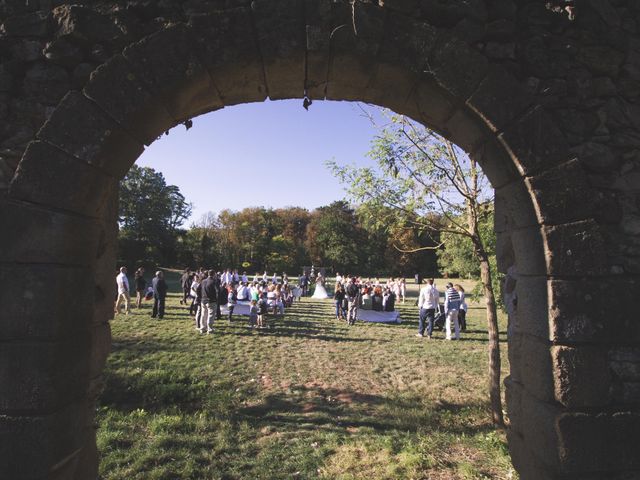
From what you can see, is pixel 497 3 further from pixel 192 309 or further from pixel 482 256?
pixel 192 309

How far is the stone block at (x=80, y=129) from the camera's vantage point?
2803 mm

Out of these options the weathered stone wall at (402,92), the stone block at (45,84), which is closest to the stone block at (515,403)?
the weathered stone wall at (402,92)

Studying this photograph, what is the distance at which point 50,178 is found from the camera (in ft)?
9.07

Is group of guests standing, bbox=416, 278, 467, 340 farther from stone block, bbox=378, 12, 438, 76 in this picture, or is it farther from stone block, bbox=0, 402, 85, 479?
stone block, bbox=0, 402, 85, 479

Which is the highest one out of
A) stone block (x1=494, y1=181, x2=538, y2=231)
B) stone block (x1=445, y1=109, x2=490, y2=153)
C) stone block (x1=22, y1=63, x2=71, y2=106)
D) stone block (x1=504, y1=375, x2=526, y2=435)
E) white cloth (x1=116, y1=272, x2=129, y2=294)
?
stone block (x1=22, y1=63, x2=71, y2=106)

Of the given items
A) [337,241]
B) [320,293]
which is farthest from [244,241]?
[320,293]

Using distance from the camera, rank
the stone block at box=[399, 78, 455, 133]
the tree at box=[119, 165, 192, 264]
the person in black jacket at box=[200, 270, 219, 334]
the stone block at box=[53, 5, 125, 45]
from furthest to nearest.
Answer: the tree at box=[119, 165, 192, 264], the person in black jacket at box=[200, 270, 219, 334], the stone block at box=[399, 78, 455, 133], the stone block at box=[53, 5, 125, 45]

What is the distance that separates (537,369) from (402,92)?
8.08ft

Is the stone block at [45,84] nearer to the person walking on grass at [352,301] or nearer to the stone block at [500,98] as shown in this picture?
the stone block at [500,98]

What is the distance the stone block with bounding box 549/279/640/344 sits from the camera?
276cm

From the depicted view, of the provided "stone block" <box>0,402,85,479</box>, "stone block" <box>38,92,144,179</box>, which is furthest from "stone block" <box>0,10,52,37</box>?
"stone block" <box>0,402,85,479</box>

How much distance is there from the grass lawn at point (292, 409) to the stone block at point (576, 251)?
9.51ft

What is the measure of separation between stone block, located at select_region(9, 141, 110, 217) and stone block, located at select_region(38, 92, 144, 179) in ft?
0.20

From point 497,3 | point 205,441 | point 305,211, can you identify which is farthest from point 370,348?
point 305,211
